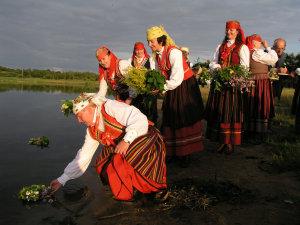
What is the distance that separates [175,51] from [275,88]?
786 cm

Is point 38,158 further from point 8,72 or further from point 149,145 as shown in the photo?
point 8,72

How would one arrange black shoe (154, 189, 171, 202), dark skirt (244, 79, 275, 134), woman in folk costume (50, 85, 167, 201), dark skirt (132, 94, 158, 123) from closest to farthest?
woman in folk costume (50, 85, 167, 201)
black shoe (154, 189, 171, 202)
dark skirt (132, 94, 158, 123)
dark skirt (244, 79, 275, 134)

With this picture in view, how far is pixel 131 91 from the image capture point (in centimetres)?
666

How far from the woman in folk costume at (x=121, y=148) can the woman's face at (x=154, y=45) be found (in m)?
1.87

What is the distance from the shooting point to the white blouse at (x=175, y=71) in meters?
6.38

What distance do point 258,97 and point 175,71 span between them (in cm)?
281

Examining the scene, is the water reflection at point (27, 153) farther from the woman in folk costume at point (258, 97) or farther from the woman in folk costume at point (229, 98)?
the woman in folk costume at point (258, 97)

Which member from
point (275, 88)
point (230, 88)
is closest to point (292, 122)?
point (275, 88)

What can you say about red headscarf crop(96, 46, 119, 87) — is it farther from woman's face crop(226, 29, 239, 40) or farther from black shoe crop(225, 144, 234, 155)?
black shoe crop(225, 144, 234, 155)

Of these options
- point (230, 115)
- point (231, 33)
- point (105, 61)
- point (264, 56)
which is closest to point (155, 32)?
point (105, 61)

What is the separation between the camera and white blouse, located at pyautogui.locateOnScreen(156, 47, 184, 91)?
638 cm

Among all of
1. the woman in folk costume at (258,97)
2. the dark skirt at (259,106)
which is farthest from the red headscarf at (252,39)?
the dark skirt at (259,106)

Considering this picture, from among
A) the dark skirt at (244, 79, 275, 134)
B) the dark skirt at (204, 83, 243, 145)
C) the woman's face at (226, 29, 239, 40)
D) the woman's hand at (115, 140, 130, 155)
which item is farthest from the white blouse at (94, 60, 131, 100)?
the dark skirt at (244, 79, 275, 134)

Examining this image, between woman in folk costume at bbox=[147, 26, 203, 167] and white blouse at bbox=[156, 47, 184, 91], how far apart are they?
0.06 m
